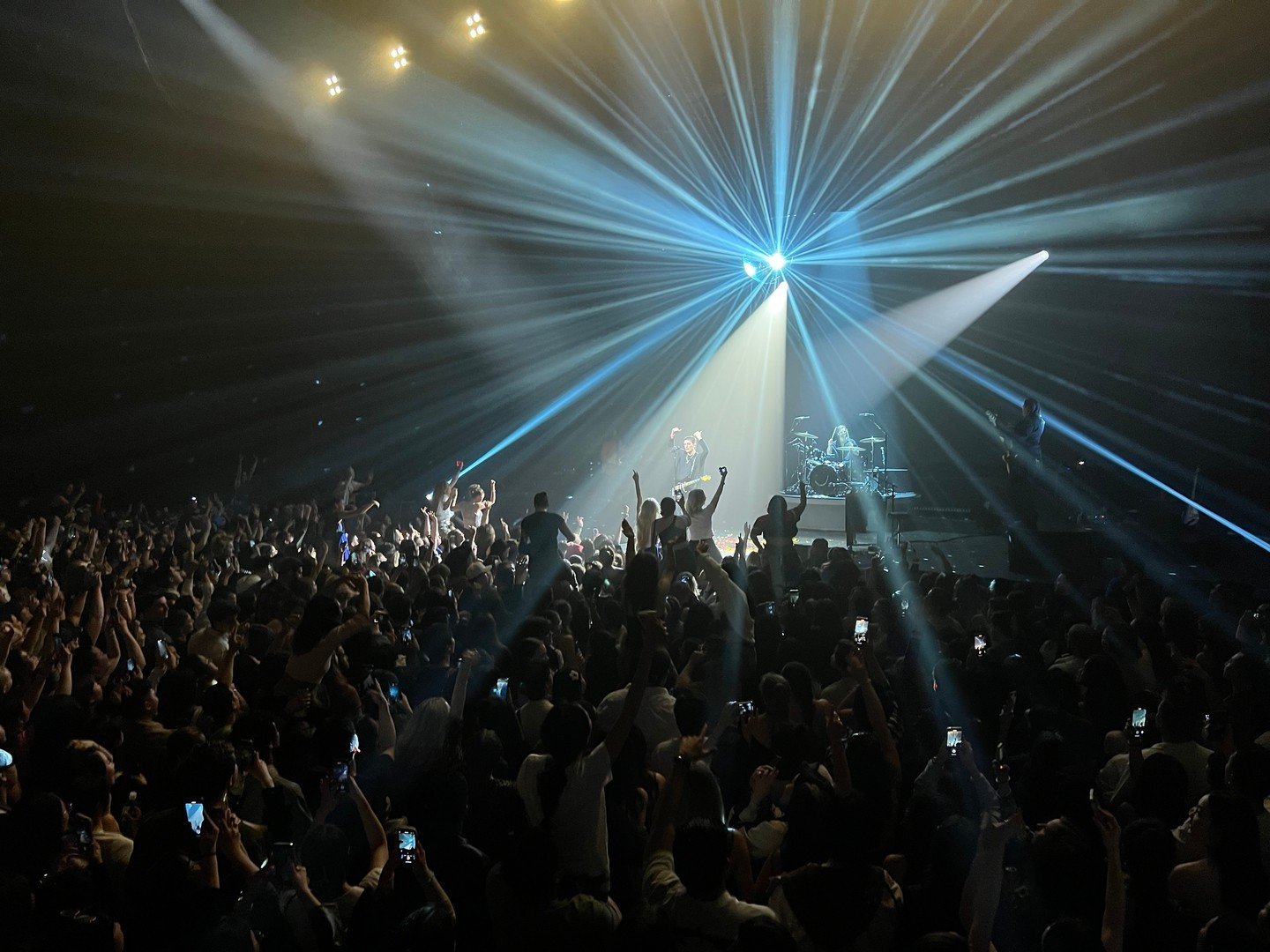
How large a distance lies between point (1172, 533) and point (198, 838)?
10197 mm

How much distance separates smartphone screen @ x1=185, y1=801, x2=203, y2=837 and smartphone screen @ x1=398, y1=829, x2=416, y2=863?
608 mm

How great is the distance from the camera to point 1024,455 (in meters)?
11.3

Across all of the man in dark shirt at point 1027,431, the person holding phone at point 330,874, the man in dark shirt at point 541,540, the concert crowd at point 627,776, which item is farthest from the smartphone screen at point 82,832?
the man in dark shirt at point 1027,431

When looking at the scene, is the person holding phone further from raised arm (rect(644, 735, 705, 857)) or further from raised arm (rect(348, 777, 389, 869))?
raised arm (rect(644, 735, 705, 857))

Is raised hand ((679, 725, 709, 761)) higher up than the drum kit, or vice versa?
raised hand ((679, 725, 709, 761))

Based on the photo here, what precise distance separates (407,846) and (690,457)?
14.6m

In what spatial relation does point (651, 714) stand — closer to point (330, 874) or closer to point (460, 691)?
point (460, 691)

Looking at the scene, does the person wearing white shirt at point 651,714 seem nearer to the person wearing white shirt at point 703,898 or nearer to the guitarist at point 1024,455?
the person wearing white shirt at point 703,898

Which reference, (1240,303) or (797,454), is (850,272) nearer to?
(797,454)

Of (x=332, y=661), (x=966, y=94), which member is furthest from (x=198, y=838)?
(x=966, y=94)

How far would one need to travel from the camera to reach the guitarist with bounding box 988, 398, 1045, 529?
34.8 feet

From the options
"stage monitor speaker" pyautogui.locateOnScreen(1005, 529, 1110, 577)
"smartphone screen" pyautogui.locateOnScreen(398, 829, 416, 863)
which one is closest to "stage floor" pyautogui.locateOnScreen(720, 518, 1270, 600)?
"stage monitor speaker" pyautogui.locateOnScreen(1005, 529, 1110, 577)

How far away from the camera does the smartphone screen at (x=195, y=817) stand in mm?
2635

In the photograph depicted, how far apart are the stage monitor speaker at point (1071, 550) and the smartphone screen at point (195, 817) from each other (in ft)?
30.0
